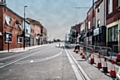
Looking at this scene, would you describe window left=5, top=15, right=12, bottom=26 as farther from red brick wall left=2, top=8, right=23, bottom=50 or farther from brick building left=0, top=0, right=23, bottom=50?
red brick wall left=2, top=8, right=23, bottom=50

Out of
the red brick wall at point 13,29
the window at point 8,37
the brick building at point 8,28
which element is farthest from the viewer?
the window at point 8,37

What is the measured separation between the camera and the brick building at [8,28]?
33188 millimetres

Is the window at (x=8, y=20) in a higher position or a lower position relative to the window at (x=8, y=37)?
higher

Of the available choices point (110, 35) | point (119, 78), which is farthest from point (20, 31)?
point (119, 78)

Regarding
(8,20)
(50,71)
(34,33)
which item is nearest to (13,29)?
(8,20)

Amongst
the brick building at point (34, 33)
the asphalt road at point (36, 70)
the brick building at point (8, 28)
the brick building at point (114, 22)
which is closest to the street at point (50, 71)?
the asphalt road at point (36, 70)

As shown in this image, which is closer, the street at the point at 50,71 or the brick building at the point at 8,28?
the street at the point at 50,71

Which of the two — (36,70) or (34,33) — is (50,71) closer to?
(36,70)

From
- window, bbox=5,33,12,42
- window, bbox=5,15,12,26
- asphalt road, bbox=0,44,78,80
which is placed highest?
window, bbox=5,15,12,26

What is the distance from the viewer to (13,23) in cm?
4059

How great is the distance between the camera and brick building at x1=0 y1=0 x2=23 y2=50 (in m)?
33.2

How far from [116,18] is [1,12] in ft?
69.2

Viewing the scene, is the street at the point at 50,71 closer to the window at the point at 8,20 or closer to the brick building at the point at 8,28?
the brick building at the point at 8,28

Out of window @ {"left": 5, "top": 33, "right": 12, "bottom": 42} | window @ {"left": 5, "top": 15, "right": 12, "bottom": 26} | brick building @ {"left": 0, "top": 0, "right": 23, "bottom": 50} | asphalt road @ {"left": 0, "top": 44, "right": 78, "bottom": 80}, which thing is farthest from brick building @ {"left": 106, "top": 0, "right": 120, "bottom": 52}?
window @ {"left": 5, "top": 15, "right": 12, "bottom": 26}
